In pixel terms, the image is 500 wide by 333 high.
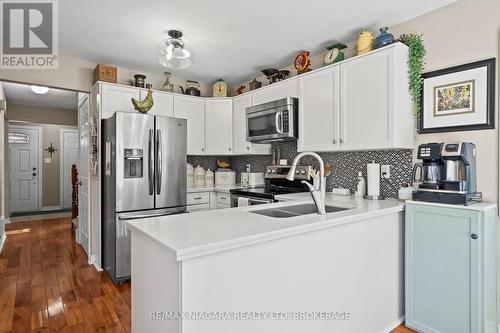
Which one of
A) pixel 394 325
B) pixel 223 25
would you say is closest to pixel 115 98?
pixel 223 25

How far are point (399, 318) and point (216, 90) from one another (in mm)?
3447

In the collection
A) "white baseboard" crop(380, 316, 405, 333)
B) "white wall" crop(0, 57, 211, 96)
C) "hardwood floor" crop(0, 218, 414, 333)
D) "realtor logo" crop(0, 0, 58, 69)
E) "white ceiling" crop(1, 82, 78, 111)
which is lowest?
"hardwood floor" crop(0, 218, 414, 333)

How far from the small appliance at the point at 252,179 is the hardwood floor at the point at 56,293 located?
1.87 meters

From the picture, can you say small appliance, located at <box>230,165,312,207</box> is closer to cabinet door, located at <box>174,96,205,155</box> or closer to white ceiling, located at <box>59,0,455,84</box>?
cabinet door, located at <box>174,96,205,155</box>

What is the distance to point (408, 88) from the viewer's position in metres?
2.33

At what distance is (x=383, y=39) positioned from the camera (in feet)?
7.80

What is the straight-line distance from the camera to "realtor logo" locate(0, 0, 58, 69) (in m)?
2.27

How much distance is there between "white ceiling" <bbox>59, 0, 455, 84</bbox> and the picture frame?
0.59m

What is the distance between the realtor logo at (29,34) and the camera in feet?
7.45

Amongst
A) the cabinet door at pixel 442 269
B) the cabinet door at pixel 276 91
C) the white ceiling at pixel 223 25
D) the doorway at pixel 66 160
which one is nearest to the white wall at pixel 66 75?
the white ceiling at pixel 223 25

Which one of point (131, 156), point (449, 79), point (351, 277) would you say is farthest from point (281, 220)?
point (131, 156)

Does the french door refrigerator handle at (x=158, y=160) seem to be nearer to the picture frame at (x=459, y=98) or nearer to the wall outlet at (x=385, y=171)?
the wall outlet at (x=385, y=171)

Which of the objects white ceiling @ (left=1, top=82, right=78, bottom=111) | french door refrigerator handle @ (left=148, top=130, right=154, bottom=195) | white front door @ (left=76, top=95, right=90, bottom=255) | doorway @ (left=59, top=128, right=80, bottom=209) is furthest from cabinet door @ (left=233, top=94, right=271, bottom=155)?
doorway @ (left=59, top=128, right=80, bottom=209)

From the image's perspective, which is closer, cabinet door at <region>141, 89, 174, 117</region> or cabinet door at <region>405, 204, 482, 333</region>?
cabinet door at <region>405, 204, 482, 333</region>
